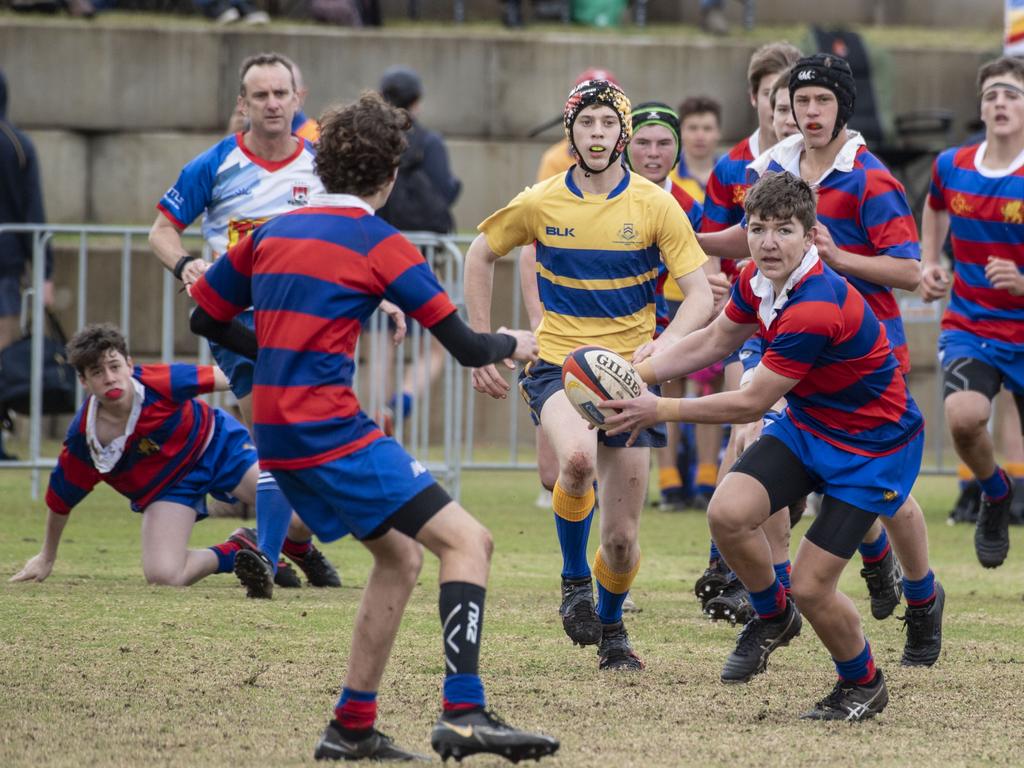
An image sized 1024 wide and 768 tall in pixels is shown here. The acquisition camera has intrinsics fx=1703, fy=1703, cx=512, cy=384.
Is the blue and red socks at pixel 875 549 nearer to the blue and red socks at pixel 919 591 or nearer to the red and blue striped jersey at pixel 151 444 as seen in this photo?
the blue and red socks at pixel 919 591

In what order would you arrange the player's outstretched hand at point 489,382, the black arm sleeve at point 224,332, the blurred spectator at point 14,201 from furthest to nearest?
the blurred spectator at point 14,201 < the player's outstretched hand at point 489,382 < the black arm sleeve at point 224,332

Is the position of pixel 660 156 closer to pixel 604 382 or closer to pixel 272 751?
pixel 604 382

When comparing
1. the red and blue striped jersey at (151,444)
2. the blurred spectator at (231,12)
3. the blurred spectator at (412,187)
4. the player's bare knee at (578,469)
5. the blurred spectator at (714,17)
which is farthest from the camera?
the blurred spectator at (714,17)

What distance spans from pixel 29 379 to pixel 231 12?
636 cm

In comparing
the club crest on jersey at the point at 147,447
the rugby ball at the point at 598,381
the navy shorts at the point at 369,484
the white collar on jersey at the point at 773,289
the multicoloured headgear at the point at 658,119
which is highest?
the multicoloured headgear at the point at 658,119

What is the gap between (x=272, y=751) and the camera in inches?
184

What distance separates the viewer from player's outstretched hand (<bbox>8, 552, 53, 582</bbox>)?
7.36 metres

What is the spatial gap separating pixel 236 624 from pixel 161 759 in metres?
2.03

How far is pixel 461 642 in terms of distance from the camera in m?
4.53

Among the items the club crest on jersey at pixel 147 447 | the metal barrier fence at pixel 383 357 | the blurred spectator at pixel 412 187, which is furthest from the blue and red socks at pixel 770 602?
the blurred spectator at pixel 412 187

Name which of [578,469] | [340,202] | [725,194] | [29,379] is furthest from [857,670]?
[29,379]

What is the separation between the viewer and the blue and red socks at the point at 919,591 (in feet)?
20.2

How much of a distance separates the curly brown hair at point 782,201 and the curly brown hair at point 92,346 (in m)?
3.38

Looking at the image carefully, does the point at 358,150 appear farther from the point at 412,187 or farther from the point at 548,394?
the point at 412,187
